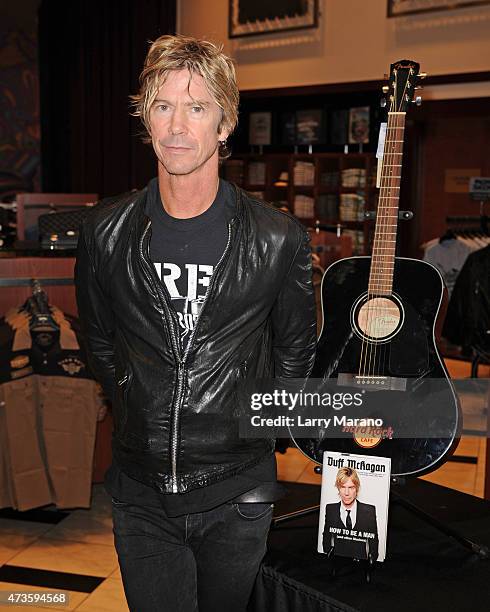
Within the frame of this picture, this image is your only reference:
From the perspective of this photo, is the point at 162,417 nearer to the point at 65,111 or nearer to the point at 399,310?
the point at 399,310

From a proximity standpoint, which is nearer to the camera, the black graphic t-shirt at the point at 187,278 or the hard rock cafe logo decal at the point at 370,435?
the black graphic t-shirt at the point at 187,278

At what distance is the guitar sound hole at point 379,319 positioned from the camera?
8.43 feet

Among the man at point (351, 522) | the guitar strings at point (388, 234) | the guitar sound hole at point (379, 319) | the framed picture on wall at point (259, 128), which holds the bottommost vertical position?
the man at point (351, 522)

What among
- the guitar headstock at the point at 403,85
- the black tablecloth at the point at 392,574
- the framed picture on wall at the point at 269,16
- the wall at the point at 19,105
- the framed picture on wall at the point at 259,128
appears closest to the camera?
the black tablecloth at the point at 392,574

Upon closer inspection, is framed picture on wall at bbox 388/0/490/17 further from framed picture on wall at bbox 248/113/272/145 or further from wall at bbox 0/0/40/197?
wall at bbox 0/0/40/197

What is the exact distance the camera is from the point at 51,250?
4254 millimetres

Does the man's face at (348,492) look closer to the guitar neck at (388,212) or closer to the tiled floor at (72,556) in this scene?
the guitar neck at (388,212)

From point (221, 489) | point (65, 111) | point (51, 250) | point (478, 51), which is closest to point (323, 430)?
Answer: point (221, 489)

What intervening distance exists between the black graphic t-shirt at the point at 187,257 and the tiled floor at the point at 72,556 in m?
1.76

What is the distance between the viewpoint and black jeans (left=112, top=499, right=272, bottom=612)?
5.46 feet

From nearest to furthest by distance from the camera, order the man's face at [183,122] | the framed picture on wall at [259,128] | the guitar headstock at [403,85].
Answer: the man's face at [183,122] < the guitar headstock at [403,85] < the framed picture on wall at [259,128]

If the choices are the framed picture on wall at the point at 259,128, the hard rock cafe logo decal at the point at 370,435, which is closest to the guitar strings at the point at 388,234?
the hard rock cafe logo decal at the point at 370,435

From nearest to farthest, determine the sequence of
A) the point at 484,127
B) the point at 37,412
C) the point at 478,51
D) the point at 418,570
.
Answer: the point at 418,570 < the point at 37,412 < the point at 478,51 < the point at 484,127

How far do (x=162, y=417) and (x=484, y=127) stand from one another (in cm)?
776
